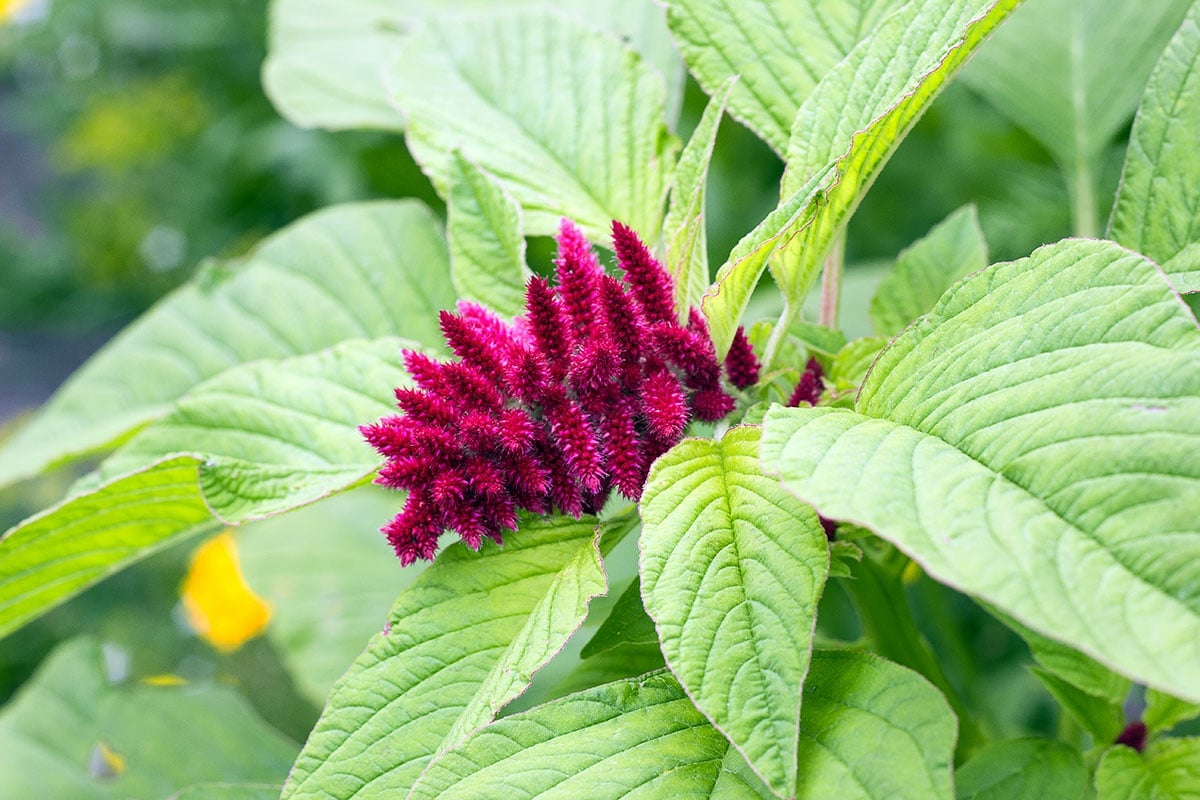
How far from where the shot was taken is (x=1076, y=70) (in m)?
1.27

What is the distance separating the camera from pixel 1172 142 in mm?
844

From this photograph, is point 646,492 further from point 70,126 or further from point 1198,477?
point 70,126

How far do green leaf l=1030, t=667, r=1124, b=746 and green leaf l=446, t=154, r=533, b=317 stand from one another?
1.60ft

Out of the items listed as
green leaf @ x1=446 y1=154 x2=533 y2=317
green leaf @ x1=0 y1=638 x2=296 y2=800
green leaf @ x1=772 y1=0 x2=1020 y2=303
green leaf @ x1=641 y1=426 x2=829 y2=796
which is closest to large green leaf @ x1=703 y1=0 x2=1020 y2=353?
green leaf @ x1=772 y1=0 x2=1020 y2=303

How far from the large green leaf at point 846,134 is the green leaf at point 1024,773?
35cm

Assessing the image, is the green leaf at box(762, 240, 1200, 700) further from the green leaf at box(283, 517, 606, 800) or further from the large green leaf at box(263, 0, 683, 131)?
the large green leaf at box(263, 0, 683, 131)

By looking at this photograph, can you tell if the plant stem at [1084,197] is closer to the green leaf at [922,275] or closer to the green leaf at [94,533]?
the green leaf at [922,275]

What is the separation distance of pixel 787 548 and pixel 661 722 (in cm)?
14

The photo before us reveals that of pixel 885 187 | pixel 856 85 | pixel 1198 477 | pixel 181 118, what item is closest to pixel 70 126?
pixel 181 118

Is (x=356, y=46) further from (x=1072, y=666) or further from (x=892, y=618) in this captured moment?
(x=1072, y=666)

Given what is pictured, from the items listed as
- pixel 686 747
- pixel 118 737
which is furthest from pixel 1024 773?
pixel 118 737

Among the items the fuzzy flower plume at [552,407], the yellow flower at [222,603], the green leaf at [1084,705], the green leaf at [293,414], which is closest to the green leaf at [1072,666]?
the green leaf at [1084,705]

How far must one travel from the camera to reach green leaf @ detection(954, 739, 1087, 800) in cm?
81

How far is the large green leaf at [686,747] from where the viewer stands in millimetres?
636
